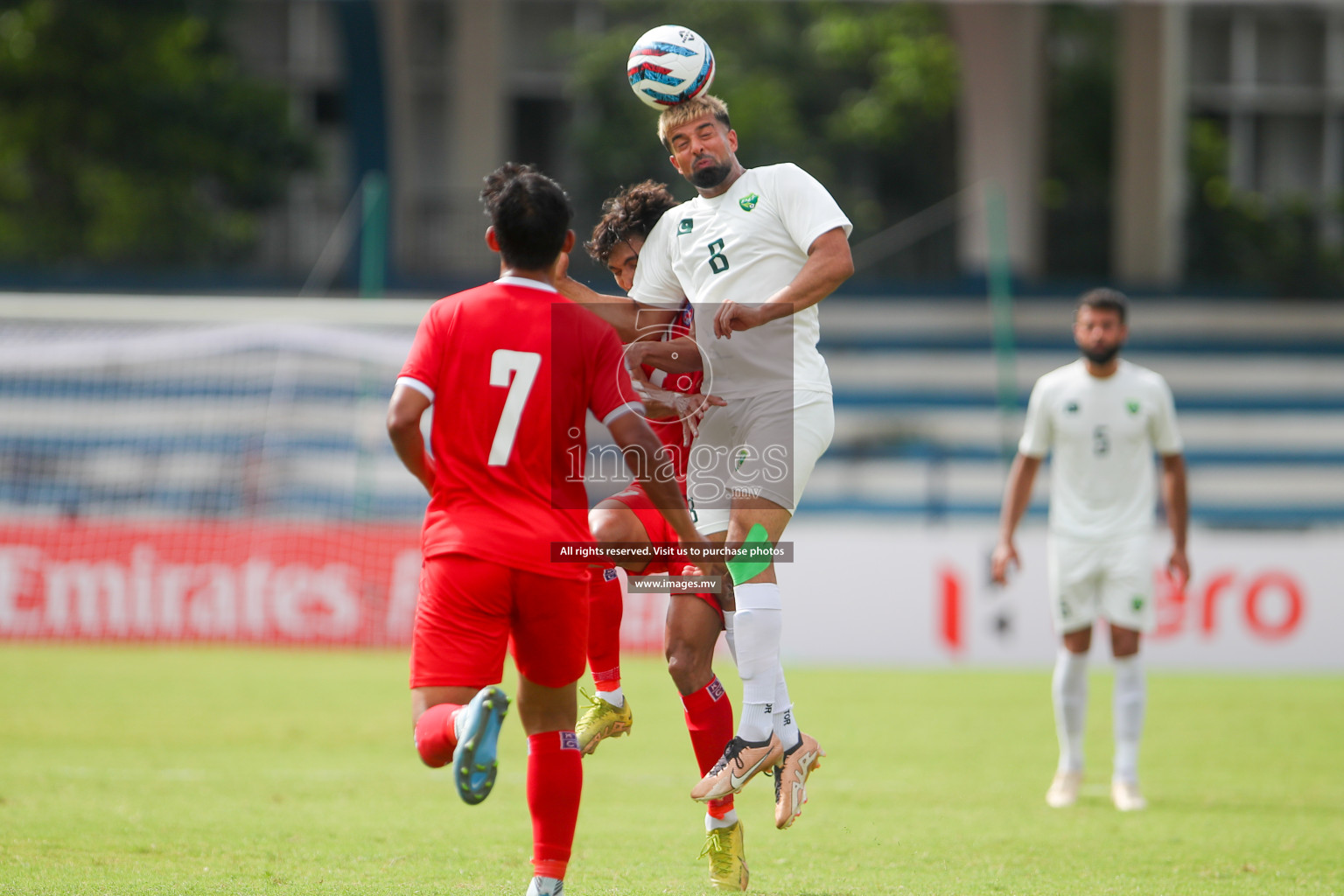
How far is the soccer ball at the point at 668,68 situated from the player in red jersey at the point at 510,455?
96cm

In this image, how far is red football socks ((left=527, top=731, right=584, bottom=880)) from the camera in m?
4.33

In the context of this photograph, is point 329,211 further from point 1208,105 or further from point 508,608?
point 508,608

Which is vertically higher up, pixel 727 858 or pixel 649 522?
pixel 649 522

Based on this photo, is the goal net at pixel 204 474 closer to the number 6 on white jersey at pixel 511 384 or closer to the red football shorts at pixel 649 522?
the red football shorts at pixel 649 522

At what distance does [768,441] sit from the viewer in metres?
5.11

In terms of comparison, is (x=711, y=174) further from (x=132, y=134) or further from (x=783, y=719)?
(x=132, y=134)

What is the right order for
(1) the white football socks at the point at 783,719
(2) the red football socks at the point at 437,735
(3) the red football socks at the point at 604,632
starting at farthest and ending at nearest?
1. (3) the red football socks at the point at 604,632
2. (1) the white football socks at the point at 783,719
3. (2) the red football socks at the point at 437,735

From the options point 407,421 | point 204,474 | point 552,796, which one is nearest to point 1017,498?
point 552,796

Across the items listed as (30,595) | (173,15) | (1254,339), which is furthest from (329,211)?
(1254,339)

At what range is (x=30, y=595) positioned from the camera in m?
13.4

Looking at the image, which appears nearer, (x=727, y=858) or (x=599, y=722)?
(x=727, y=858)

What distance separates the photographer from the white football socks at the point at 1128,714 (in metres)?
7.31

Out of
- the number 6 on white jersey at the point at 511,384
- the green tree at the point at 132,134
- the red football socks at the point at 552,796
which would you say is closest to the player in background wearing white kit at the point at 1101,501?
the red football socks at the point at 552,796

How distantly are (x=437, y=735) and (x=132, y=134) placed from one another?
20.6 metres
